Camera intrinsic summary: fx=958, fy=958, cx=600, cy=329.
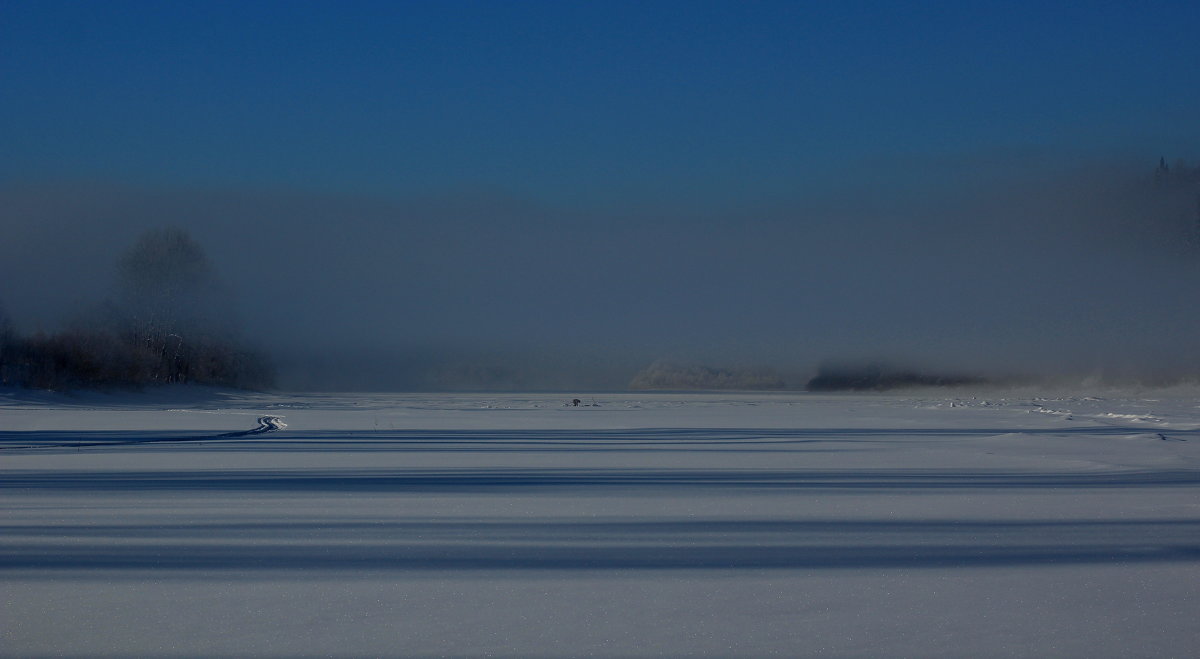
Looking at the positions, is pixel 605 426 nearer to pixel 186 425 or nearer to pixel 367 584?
pixel 186 425

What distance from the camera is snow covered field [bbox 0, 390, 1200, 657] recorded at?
418cm

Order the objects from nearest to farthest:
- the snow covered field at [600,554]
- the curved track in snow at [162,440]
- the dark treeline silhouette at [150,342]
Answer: the snow covered field at [600,554] < the curved track in snow at [162,440] < the dark treeline silhouette at [150,342]

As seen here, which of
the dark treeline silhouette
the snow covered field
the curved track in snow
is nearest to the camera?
the snow covered field

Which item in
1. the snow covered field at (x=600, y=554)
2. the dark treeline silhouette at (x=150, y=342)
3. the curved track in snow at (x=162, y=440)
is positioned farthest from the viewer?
the dark treeline silhouette at (x=150, y=342)

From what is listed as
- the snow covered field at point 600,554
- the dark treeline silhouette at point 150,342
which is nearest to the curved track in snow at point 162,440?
the snow covered field at point 600,554

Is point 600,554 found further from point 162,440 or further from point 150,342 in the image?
point 150,342

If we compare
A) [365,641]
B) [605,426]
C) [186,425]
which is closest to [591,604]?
[365,641]

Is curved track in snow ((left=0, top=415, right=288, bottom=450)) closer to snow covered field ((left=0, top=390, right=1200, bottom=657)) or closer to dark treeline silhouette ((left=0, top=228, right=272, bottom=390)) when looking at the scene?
snow covered field ((left=0, top=390, right=1200, bottom=657))

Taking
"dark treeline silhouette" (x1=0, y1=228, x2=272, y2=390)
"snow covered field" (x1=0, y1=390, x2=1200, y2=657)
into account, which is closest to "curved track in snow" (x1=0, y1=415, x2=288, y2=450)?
"snow covered field" (x1=0, y1=390, x2=1200, y2=657)

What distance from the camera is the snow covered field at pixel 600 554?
4180 millimetres

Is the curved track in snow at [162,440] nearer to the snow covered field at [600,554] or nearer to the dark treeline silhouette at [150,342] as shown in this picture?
the snow covered field at [600,554]

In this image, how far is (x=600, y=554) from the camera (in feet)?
19.8

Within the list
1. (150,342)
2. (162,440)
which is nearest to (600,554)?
(162,440)

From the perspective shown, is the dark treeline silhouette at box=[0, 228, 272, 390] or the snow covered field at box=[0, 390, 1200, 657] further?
the dark treeline silhouette at box=[0, 228, 272, 390]
